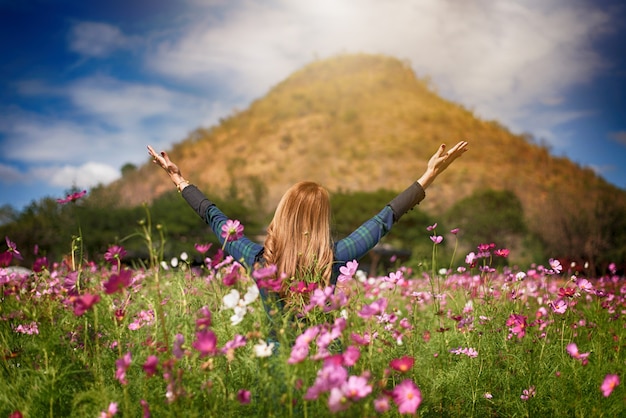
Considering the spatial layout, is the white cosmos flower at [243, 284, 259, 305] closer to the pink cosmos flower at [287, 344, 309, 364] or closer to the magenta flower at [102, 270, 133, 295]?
the pink cosmos flower at [287, 344, 309, 364]

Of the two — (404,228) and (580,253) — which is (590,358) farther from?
(404,228)

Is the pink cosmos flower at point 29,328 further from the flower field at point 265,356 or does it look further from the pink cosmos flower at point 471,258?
the pink cosmos flower at point 471,258

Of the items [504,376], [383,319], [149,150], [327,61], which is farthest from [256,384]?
[327,61]

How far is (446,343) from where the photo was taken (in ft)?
11.9

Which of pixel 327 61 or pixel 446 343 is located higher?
pixel 327 61

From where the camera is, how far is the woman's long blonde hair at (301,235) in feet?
8.71

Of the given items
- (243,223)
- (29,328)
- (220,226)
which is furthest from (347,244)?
(243,223)

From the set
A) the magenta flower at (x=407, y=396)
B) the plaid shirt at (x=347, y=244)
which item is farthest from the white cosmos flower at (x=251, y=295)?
the plaid shirt at (x=347, y=244)

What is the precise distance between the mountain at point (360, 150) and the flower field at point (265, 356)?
19.6 metres

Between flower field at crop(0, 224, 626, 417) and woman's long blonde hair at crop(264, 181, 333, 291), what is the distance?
0.19 meters

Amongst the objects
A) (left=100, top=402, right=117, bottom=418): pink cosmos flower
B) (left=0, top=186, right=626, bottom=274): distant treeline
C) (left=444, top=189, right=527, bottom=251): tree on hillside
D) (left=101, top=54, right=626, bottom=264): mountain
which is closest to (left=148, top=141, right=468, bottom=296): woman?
(left=100, top=402, right=117, bottom=418): pink cosmos flower

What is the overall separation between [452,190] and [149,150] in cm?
2827

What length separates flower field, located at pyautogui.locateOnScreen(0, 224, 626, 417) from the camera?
72.9 inches

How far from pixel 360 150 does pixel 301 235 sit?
35.5m
